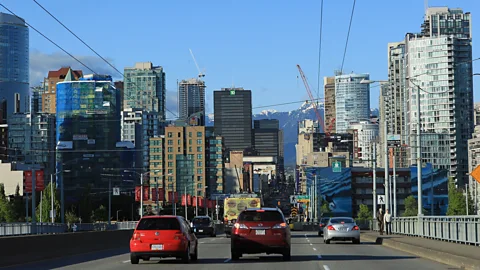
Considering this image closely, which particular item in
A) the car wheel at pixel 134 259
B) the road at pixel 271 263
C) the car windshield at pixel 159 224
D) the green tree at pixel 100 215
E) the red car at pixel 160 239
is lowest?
the green tree at pixel 100 215

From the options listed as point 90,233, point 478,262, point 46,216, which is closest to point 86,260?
point 90,233

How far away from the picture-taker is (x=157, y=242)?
28516 mm

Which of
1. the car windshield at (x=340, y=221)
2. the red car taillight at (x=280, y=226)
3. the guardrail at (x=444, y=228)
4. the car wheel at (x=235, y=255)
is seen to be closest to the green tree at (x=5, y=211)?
the guardrail at (x=444, y=228)

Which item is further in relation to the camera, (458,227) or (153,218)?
(458,227)

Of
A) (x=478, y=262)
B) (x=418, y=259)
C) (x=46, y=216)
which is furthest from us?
(x=46, y=216)

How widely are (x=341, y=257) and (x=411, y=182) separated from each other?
557 ft

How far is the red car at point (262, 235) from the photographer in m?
29.9

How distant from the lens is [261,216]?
30.4m

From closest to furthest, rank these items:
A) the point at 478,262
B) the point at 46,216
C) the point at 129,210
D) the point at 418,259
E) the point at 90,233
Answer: the point at 478,262 < the point at 418,259 < the point at 90,233 < the point at 46,216 < the point at 129,210

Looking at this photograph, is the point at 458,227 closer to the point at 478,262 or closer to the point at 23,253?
the point at 478,262

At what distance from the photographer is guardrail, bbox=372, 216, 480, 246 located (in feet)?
114

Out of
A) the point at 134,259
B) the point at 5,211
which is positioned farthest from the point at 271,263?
the point at 5,211

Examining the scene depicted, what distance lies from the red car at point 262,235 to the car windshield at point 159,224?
88.5 inches

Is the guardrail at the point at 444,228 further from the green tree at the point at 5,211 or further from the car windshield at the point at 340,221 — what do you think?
the green tree at the point at 5,211
